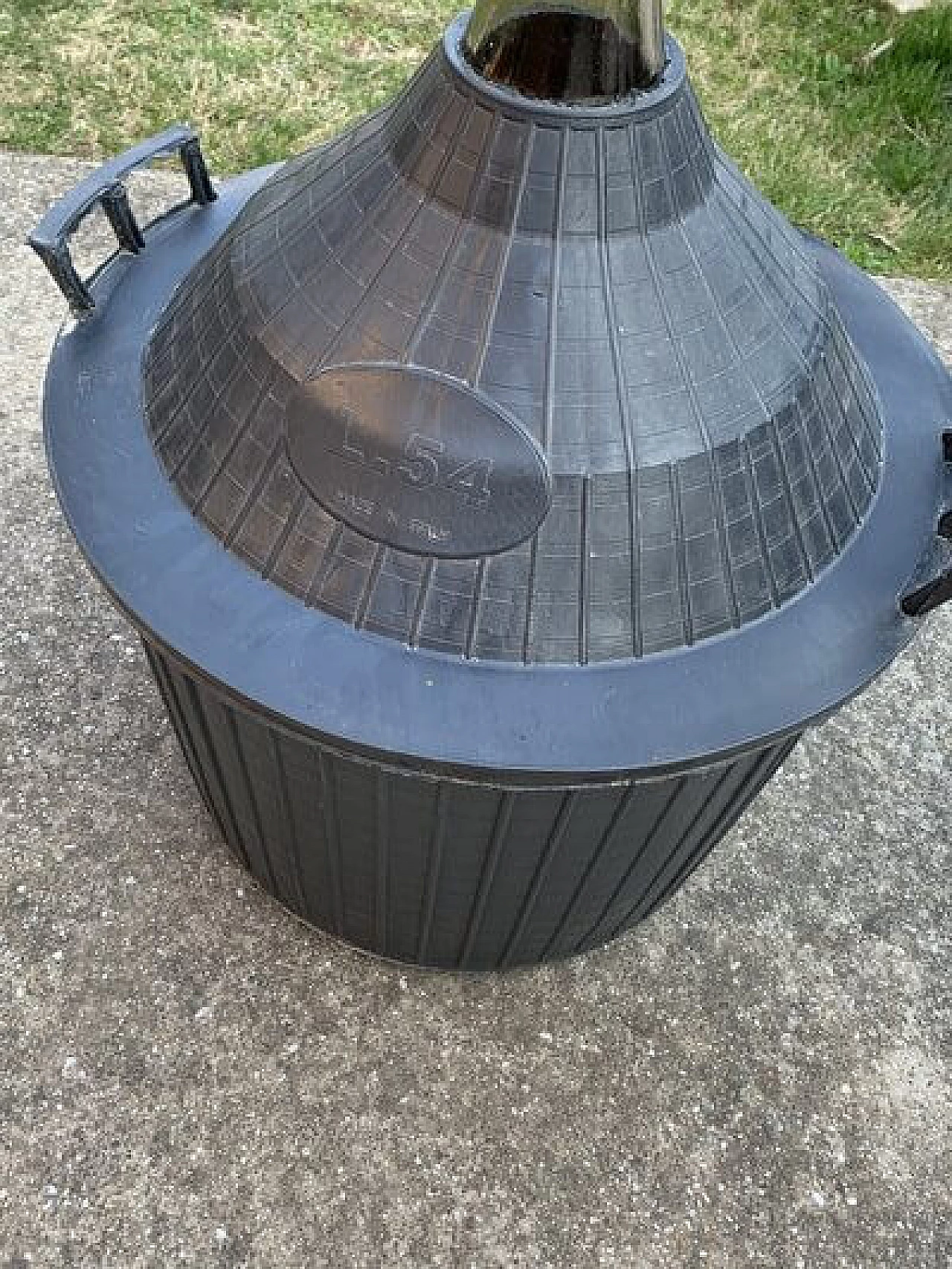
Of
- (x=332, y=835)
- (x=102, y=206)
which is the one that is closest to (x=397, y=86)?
(x=102, y=206)

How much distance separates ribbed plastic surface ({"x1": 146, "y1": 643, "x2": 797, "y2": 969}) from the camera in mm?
1714

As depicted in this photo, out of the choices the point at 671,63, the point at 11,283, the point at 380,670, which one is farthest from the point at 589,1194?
the point at 11,283

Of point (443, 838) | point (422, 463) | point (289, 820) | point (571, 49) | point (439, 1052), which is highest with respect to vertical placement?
point (571, 49)

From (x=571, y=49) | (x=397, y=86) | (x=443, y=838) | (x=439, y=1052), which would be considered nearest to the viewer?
(x=571, y=49)

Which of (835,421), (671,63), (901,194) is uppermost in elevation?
(671,63)

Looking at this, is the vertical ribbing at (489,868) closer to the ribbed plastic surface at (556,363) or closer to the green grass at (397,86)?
the ribbed plastic surface at (556,363)

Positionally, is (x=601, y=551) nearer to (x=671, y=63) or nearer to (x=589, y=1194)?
(x=671, y=63)

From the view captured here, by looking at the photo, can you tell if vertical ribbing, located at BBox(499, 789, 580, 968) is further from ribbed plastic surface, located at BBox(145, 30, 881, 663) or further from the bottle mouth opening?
the bottle mouth opening

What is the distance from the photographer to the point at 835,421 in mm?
1741

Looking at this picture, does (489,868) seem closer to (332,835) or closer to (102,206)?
(332,835)

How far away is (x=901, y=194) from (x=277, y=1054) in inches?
167


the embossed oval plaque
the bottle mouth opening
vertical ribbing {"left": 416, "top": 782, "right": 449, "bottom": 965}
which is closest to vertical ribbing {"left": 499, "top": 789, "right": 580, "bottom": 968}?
vertical ribbing {"left": 416, "top": 782, "right": 449, "bottom": 965}

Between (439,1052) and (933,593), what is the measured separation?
1404 millimetres

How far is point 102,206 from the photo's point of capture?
1962mm
